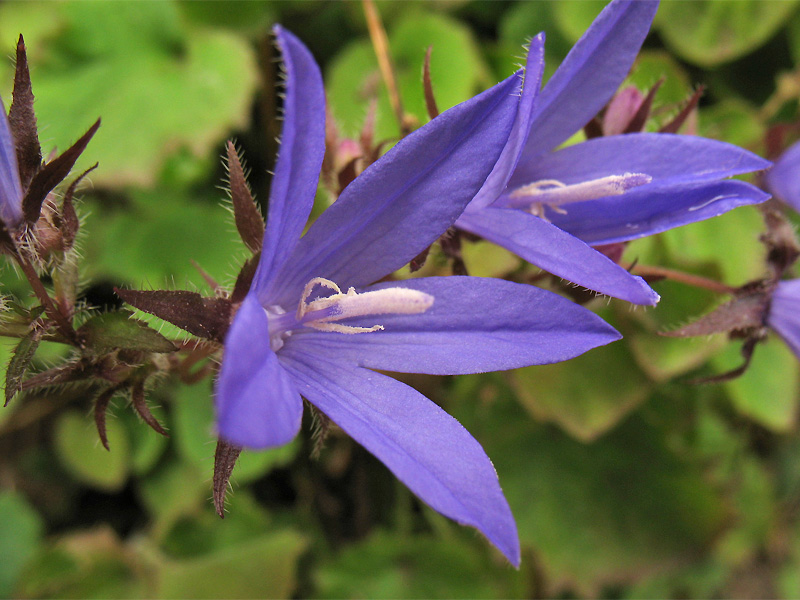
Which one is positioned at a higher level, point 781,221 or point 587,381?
point 781,221

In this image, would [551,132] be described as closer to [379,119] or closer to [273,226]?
[273,226]

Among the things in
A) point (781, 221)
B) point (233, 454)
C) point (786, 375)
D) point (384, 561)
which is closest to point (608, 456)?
point (786, 375)

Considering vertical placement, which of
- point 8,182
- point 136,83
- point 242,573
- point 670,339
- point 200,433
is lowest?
point 242,573

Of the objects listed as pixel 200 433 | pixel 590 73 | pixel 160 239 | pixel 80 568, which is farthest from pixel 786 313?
pixel 80 568

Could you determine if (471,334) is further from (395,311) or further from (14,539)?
(14,539)

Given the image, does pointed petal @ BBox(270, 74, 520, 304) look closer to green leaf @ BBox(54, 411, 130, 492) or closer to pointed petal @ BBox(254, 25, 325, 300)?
pointed petal @ BBox(254, 25, 325, 300)

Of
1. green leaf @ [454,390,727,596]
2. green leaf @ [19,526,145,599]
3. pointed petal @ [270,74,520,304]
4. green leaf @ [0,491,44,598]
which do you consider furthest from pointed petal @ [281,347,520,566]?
green leaf @ [0,491,44,598]

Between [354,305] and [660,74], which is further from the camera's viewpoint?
[660,74]

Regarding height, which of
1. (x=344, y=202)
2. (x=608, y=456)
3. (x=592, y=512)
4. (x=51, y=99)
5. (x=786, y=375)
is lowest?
(x=592, y=512)
